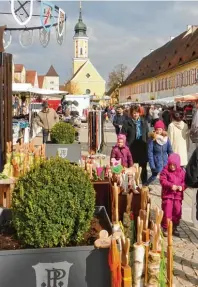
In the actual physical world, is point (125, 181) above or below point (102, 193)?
above

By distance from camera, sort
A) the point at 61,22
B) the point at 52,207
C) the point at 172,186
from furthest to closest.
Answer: the point at 61,22 → the point at 172,186 → the point at 52,207

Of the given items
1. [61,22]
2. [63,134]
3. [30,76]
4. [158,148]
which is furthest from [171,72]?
[30,76]

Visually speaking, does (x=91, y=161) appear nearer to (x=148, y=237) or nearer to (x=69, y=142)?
(x=148, y=237)

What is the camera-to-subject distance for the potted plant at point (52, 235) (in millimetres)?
2832

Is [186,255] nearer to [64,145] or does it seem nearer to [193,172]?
[193,172]

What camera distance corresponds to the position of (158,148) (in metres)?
7.58

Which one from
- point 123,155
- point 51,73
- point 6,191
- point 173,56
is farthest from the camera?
point 51,73

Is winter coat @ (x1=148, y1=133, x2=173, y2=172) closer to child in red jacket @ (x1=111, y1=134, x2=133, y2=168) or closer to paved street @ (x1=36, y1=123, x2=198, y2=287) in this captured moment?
child in red jacket @ (x1=111, y1=134, x2=133, y2=168)

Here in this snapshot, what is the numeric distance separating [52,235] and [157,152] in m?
4.92

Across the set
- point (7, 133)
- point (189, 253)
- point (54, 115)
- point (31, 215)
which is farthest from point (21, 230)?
point (54, 115)

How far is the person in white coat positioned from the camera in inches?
298

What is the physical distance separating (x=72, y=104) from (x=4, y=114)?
1123 inches

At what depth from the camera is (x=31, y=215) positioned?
2912 mm

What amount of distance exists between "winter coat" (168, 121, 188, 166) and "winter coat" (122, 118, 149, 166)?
0.81 metres
